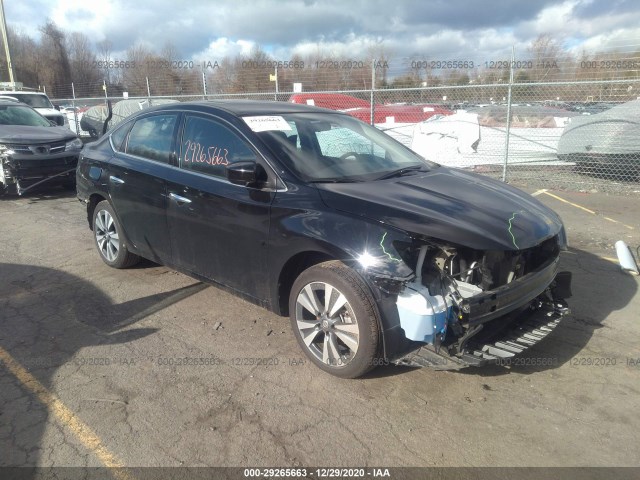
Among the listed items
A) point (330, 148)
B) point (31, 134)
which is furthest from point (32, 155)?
point (330, 148)

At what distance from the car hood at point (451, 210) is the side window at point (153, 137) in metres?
1.73

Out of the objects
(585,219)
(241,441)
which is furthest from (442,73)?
(241,441)

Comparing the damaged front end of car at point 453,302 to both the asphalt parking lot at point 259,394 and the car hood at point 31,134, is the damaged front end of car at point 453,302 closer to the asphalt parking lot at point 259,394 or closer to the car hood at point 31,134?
the asphalt parking lot at point 259,394

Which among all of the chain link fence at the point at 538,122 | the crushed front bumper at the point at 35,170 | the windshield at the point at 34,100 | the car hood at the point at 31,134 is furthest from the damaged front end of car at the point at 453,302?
the windshield at the point at 34,100

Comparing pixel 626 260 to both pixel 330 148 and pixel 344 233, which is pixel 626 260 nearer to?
pixel 330 148

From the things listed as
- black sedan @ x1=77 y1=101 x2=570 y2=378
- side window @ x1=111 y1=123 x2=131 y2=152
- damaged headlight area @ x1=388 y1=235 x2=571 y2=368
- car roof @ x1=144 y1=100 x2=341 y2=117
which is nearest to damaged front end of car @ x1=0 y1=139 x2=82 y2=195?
side window @ x1=111 y1=123 x2=131 y2=152

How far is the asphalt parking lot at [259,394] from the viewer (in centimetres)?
252

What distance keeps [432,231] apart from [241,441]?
1592 millimetres

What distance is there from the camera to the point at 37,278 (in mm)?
4938

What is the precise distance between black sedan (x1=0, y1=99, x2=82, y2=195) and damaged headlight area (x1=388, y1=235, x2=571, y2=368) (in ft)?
26.2

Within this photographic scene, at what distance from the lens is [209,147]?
3814mm

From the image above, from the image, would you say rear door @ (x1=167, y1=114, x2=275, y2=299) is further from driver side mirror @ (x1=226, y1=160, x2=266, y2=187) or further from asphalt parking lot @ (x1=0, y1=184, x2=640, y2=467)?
asphalt parking lot @ (x1=0, y1=184, x2=640, y2=467)

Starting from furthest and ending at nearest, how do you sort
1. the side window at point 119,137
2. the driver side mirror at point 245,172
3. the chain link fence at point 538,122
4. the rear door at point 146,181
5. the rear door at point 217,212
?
the chain link fence at point 538,122 < the side window at point 119,137 < the rear door at point 146,181 < the rear door at point 217,212 < the driver side mirror at point 245,172

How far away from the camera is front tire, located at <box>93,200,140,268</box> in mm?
4891
